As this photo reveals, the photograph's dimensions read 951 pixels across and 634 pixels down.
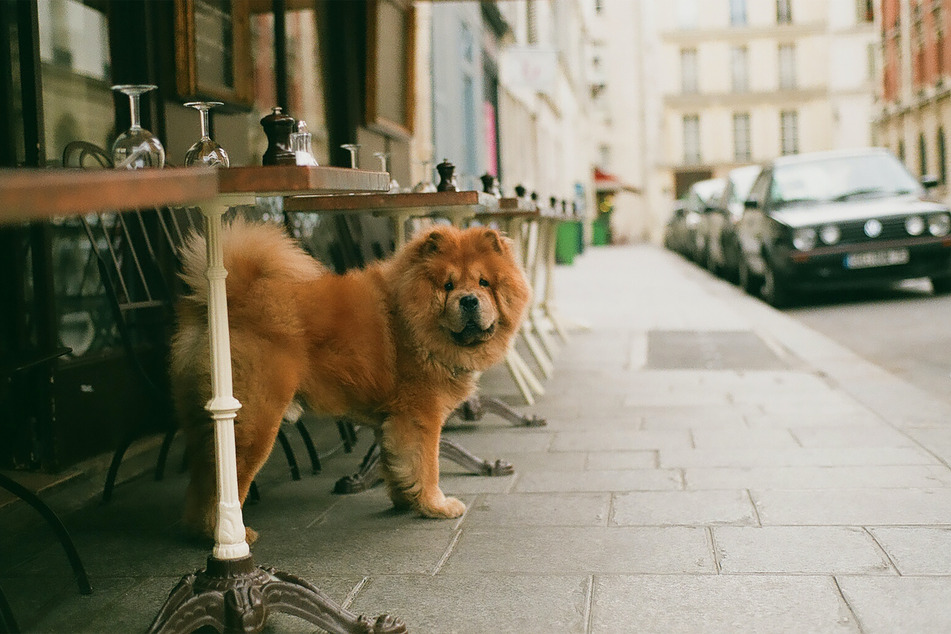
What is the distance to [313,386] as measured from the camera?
152 inches

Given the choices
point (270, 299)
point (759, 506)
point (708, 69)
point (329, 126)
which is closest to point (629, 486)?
point (759, 506)

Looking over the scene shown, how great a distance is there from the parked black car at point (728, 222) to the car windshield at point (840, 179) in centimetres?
181

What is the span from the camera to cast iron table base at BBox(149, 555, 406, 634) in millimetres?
Result: 2885

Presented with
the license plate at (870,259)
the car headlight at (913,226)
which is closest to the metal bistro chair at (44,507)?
the license plate at (870,259)

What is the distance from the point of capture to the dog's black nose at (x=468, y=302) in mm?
4027

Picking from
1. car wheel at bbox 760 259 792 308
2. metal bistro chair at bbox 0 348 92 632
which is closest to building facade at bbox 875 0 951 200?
car wheel at bbox 760 259 792 308

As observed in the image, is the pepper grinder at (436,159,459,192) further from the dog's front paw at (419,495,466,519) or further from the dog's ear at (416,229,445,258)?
the dog's front paw at (419,495,466,519)

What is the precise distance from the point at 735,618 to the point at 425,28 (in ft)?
32.8

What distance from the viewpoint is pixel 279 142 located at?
291 centimetres

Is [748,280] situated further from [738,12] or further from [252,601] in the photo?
[738,12]

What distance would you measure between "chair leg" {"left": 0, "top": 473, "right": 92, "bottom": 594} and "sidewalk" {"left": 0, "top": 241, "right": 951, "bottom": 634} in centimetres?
5

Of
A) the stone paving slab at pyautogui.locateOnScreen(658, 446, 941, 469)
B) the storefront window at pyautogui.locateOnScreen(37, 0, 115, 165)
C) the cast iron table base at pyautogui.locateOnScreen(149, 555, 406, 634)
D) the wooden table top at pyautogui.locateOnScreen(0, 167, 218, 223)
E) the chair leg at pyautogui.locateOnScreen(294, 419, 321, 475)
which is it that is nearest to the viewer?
the wooden table top at pyautogui.locateOnScreen(0, 167, 218, 223)

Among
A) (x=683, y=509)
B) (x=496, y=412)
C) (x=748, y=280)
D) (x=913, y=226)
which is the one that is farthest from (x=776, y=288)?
(x=683, y=509)

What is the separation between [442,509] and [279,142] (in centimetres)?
181
